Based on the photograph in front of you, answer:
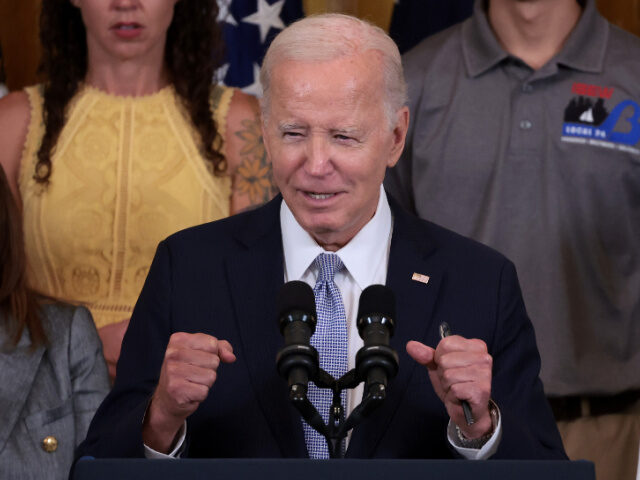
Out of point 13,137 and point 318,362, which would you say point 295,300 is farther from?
point 13,137

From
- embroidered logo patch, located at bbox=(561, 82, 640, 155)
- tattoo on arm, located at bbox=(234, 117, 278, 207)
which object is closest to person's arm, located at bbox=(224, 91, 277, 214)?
tattoo on arm, located at bbox=(234, 117, 278, 207)

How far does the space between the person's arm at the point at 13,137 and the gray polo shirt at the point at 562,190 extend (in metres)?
1.11

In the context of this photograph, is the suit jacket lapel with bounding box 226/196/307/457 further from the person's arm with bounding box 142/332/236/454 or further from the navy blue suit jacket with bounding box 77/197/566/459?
the person's arm with bounding box 142/332/236/454

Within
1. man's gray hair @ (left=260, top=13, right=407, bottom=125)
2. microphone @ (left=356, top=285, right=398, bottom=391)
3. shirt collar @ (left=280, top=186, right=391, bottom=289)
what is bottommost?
shirt collar @ (left=280, top=186, right=391, bottom=289)

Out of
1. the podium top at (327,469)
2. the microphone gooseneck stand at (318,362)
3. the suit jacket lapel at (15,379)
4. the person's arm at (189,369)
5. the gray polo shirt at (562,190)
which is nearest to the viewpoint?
the podium top at (327,469)

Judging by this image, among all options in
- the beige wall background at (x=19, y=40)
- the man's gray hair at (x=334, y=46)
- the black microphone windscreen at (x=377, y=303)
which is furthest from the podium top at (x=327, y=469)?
the beige wall background at (x=19, y=40)

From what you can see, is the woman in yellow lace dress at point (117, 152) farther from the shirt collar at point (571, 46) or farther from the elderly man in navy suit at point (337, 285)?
the elderly man in navy suit at point (337, 285)

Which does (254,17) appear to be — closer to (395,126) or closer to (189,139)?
(189,139)

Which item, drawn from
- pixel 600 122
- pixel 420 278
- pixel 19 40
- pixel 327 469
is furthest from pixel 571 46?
pixel 327 469

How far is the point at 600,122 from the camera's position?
349 cm

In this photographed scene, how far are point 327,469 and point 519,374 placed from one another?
77 centimetres

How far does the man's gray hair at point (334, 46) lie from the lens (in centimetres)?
243

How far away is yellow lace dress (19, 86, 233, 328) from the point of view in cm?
350

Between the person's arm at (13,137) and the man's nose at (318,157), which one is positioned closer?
the man's nose at (318,157)
